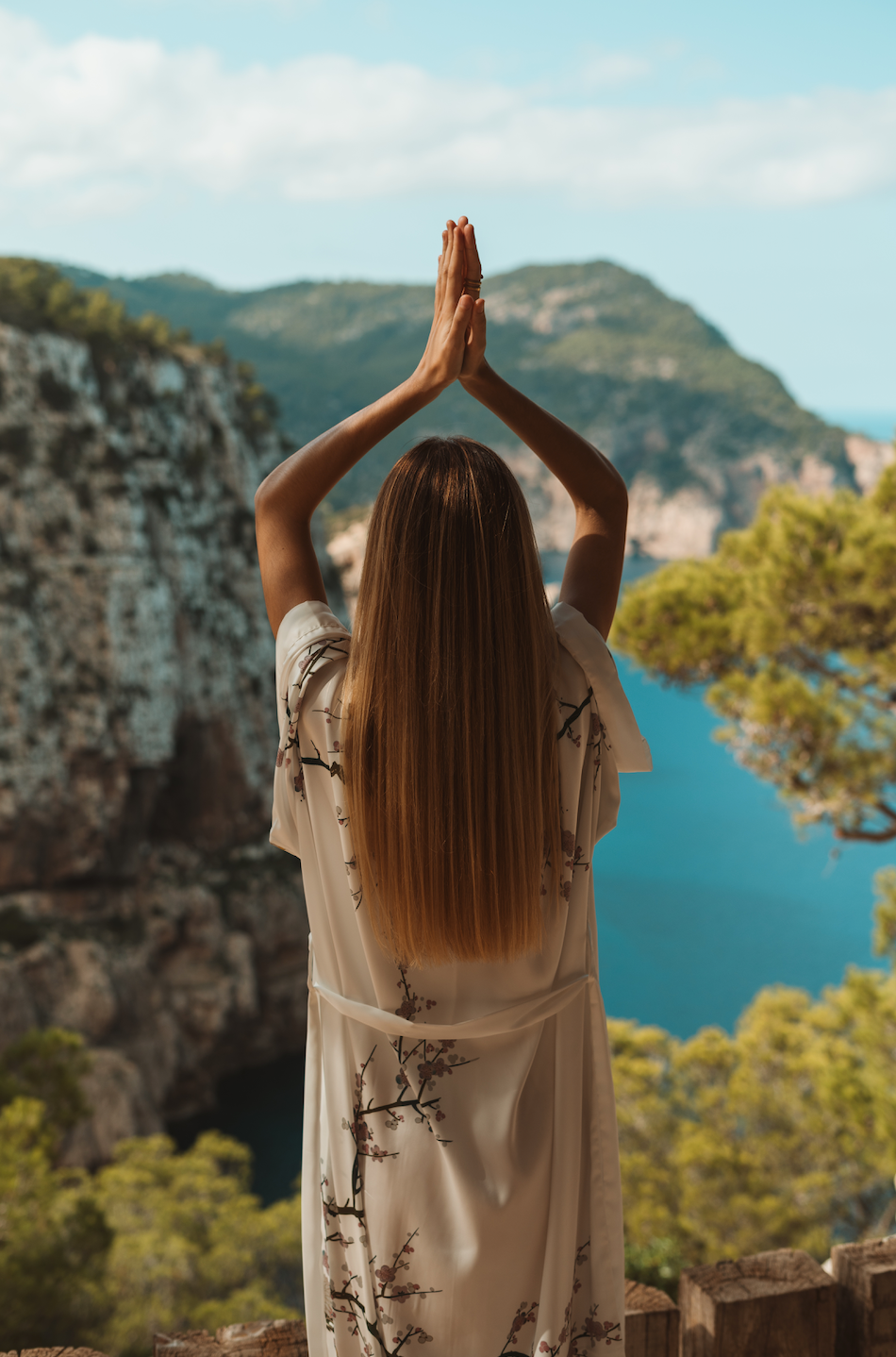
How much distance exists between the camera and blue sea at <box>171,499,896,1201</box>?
19953 mm

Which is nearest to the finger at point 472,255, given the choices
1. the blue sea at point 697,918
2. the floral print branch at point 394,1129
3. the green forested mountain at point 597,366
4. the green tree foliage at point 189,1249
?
the floral print branch at point 394,1129

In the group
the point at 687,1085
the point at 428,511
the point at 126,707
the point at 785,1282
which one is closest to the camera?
the point at 428,511

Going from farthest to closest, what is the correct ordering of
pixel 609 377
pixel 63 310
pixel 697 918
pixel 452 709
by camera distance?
pixel 609 377, pixel 697 918, pixel 63 310, pixel 452 709

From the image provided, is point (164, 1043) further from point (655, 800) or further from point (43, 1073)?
point (655, 800)

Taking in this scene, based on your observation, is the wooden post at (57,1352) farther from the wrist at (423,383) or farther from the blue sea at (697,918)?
the blue sea at (697,918)

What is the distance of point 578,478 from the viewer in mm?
1016

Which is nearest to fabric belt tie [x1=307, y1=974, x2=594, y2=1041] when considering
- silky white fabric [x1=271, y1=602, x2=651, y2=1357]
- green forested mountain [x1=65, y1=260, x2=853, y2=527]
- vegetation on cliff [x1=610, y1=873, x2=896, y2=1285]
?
silky white fabric [x1=271, y1=602, x2=651, y2=1357]

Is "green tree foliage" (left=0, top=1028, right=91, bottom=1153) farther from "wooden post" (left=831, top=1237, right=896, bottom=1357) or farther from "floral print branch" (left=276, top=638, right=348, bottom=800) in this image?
"floral print branch" (left=276, top=638, right=348, bottom=800)

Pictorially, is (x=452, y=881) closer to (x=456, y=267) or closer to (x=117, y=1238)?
(x=456, y=267)

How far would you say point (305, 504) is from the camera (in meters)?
0.97

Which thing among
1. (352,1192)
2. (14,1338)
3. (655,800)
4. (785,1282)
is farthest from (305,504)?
(655,800)

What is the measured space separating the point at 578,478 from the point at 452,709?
323 mm

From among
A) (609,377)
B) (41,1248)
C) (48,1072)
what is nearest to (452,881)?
(41,1248)

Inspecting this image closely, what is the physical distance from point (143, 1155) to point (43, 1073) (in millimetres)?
A: 2106
